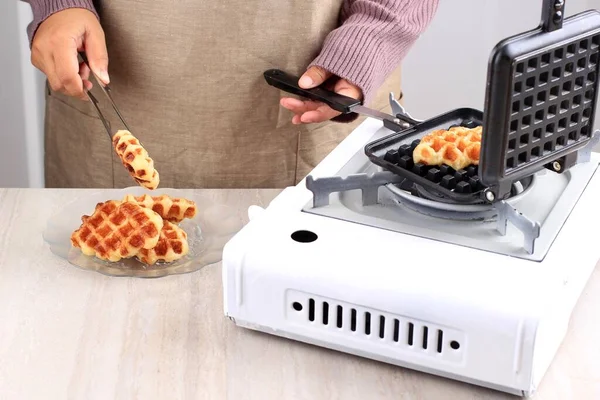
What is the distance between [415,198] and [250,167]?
0.67 meters

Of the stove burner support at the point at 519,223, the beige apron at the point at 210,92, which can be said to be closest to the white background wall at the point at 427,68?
the beige apron at the point at 210,92

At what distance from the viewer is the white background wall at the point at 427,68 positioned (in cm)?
249

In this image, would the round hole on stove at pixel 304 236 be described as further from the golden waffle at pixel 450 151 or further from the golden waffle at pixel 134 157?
the golden waffle at pixel 134 157

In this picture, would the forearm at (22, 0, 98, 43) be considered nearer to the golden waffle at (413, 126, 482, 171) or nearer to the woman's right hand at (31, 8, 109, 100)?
the woman's right hand at (31, 8, 109, 100)

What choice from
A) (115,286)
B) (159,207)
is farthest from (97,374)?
(159,207)

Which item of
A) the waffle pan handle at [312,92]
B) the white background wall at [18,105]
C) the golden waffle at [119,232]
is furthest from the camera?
the white background wall at [18,105]

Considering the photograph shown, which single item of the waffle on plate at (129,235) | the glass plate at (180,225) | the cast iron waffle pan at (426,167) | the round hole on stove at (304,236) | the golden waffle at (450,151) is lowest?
the glass plate at (180,225)

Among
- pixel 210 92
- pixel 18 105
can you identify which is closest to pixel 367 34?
pixel 210 92

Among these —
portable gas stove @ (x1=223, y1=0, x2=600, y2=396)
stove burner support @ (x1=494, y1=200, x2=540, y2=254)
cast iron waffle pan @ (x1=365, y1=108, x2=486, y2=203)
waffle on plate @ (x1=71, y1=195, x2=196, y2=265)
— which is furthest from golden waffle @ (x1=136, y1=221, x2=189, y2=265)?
stove burner support @ (x1=494, y1=200, x2=540, y2=254)

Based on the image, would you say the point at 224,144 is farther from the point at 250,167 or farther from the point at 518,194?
the point at 518,194

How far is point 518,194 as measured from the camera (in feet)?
3.71

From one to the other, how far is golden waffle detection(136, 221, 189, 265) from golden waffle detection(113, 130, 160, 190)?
87 mm

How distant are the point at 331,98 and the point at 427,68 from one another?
132 centimetres

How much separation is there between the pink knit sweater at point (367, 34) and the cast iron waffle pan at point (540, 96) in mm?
545
